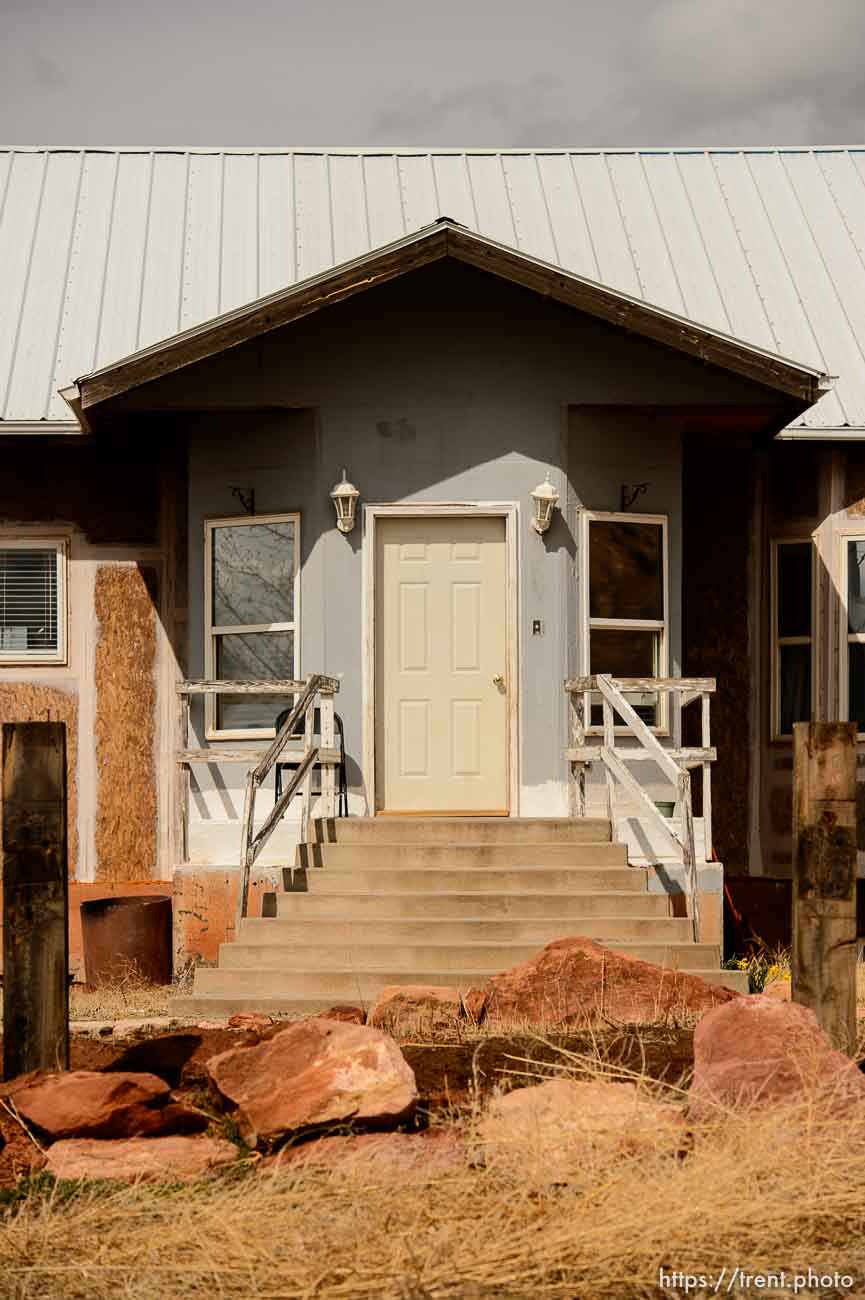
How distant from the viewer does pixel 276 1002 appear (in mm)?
9156

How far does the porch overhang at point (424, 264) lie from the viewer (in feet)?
36.7

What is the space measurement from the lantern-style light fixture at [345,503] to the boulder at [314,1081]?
5619 mm

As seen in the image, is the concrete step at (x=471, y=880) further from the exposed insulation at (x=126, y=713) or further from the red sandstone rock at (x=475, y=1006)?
the exposed insulation at (x=126, y=713)

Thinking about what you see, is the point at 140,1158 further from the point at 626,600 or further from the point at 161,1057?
the point at 626,600

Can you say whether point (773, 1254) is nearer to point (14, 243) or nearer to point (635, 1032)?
point (635, 1032)

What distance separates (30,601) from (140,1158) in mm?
7597

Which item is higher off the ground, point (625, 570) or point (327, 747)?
point (625, 570)

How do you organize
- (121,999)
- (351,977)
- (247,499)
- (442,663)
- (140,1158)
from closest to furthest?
(140,1158)
(351,977)
(121,999)
(442,663)
(247,499)

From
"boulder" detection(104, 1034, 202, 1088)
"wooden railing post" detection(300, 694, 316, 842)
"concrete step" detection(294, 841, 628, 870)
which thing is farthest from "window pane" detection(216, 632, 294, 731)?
"boulder" detection(104, 1034, 202, 1088)

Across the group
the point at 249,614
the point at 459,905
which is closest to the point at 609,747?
the point at 459,905

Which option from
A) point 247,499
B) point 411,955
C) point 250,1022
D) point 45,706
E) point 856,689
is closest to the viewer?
point 250,1022

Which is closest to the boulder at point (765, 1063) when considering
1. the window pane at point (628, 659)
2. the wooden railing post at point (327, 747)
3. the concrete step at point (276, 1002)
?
the concrete step at point (276, 1002)

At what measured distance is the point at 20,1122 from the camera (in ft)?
21.2

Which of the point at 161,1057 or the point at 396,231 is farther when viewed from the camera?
the point at 396,231
